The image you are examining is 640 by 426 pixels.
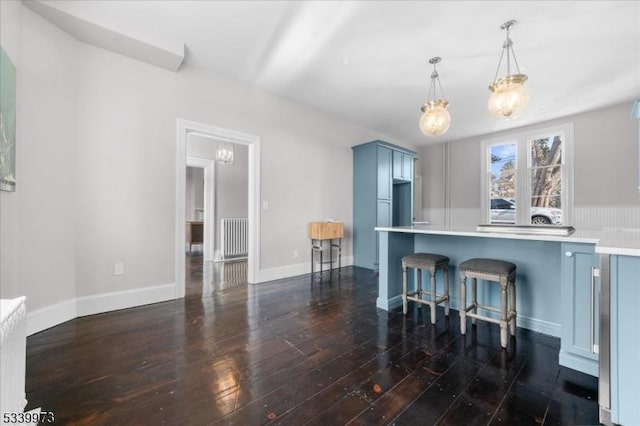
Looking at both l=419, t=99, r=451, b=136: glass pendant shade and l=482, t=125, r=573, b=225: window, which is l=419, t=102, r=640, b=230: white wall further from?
l=419, t=99, r=451, b=136: glass pendant shade

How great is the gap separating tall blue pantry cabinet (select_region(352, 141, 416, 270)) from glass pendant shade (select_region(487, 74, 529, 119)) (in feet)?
7.82

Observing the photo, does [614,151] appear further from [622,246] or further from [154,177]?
[154,177]

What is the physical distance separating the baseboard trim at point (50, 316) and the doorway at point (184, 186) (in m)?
0.90

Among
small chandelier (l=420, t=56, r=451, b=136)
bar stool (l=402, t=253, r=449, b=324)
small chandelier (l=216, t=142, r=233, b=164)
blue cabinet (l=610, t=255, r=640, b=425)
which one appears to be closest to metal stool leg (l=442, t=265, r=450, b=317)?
bar stool (l=402, t=253, r=449, b=324)

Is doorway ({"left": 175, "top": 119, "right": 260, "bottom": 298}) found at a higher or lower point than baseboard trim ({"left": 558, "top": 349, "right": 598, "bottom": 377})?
higher

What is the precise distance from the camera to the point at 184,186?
3119 mm

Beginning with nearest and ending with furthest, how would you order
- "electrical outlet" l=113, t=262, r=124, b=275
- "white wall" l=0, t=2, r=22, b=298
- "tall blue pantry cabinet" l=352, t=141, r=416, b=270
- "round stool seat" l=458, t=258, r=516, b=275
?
1. "white wall" l=0, t=2, r=22, b=298
2. "round stool seat" l=458, t=258, r=516, b=275
3. "electrical outlet" l=113, t=262, r=124, b=275
4. "tall blue pantry cabinet" l=352, t=141, r=416, b=270

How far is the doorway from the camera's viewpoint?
303 cm

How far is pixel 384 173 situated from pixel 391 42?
2.40m

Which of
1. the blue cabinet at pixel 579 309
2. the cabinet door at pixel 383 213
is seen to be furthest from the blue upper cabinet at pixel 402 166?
the blue cabinet at pixel 579 309

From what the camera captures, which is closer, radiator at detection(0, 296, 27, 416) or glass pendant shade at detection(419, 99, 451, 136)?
radiator at detection(0, 296, 27, 416)

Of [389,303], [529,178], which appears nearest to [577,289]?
[389,303]

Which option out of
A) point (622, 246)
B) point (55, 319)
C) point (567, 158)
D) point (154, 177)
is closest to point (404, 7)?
point (622, 246)

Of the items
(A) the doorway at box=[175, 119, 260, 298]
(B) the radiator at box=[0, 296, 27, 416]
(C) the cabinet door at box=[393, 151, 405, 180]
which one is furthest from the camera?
(C) the cabinet door at box=[393, 151, 405, 180]
